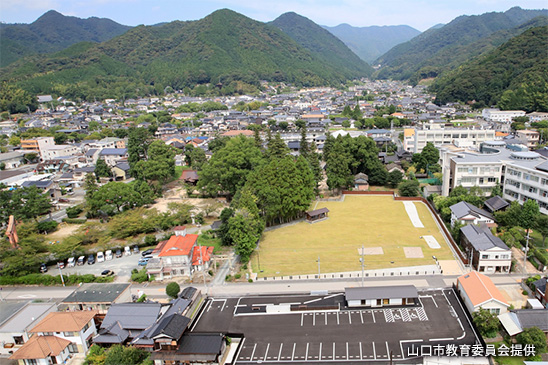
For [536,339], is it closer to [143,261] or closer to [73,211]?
[143,261]

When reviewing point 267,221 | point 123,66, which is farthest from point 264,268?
point 123,66

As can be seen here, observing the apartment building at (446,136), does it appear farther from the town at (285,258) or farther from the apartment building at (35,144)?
the apartment building at (35,144)

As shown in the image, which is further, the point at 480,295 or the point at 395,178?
the point at 395,178

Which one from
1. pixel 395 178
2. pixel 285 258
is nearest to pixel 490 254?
pixel 285 258

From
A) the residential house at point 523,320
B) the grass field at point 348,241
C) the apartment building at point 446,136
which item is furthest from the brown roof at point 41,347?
the apartment building at point 446,136

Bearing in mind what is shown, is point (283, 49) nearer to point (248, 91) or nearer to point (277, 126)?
point (248, 91)

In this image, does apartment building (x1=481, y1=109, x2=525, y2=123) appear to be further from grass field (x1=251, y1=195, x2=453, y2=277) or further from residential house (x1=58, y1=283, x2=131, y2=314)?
residential house (x1=58, y1=283, x2=131, y2=314)

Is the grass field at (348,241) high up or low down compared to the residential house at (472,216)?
down
